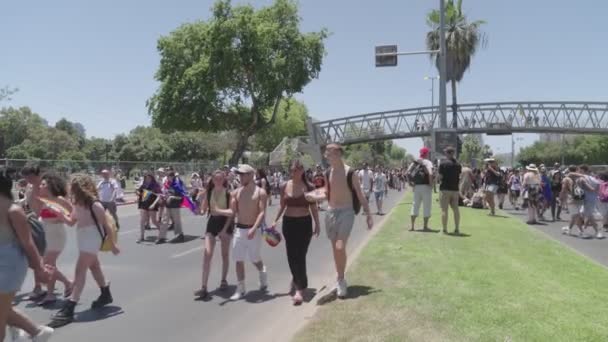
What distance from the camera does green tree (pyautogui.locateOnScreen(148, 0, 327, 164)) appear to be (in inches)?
1483

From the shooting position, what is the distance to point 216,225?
750 cm

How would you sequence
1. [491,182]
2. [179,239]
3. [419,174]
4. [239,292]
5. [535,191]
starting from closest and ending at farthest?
[239,292], [419,174], [179,239], [535,191], [491,182]

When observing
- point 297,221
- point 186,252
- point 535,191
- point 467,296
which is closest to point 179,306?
point 297,221

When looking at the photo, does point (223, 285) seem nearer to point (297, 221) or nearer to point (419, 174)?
point (297, 221)

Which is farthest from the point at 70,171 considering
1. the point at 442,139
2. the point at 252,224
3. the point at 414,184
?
the point at 252,224

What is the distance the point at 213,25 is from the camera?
37.8 meters

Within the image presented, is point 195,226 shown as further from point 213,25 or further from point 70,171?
point 213,25

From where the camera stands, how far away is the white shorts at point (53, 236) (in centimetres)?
698

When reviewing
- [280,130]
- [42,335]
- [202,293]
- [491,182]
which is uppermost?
[280,130]

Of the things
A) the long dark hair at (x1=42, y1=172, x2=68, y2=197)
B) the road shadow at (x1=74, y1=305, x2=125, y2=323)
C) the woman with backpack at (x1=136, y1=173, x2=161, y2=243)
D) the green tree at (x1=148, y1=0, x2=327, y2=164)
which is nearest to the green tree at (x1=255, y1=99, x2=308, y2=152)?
the green tree at (x1=148, y1=0, x2=327, y2=164)

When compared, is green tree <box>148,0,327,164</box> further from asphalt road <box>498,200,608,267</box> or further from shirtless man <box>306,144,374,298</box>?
shirtless man <box>306,144,374,298</box>

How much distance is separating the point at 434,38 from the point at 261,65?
13.6 metres

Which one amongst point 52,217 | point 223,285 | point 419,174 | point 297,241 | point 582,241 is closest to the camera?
point 297,241

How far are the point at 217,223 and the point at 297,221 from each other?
4.28 feet
